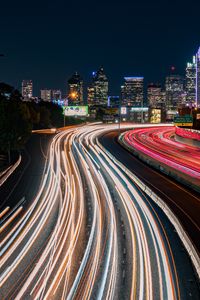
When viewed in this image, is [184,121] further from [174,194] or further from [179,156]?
[174,194]

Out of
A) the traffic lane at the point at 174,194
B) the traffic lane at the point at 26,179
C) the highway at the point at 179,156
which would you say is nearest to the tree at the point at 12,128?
the traffic lane at the point at 26,179

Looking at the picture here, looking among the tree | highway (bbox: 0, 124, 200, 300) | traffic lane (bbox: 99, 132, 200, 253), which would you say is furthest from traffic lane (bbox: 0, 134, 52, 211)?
traffic lane (bbox: 99, 132, 200, 253)

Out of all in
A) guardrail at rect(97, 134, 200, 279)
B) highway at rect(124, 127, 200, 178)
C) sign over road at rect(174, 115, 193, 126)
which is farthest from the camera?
sign over road at rect(174, 115, 193, 126)

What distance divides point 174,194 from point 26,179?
667 inches

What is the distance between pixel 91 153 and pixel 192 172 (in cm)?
2246

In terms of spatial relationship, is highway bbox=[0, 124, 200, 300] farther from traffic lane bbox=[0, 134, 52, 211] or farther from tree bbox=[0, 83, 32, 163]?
tree bbox=[0, 83, 32, 163]

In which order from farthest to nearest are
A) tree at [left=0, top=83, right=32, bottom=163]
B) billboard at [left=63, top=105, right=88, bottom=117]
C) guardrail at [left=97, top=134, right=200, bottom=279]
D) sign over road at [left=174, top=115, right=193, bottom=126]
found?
billboard at [left=63, top=105, right=88, bottom=117]
sign over road at [left=174, top=115, right=193, bottom=126]
tree at [left=0, top=83, right=32, bottom=163]
guardrail at [left=97, top=134, right=200, bottom=279]

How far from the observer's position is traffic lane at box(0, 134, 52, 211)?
124ft

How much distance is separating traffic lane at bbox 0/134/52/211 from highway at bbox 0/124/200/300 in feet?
4.55

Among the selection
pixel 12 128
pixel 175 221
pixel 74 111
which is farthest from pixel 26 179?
pixel 74 111

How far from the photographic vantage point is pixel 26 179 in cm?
4619

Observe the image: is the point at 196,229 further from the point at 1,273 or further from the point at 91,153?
the point at 91,153

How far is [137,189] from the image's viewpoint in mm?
40938

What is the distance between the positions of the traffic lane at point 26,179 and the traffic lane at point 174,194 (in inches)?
457
